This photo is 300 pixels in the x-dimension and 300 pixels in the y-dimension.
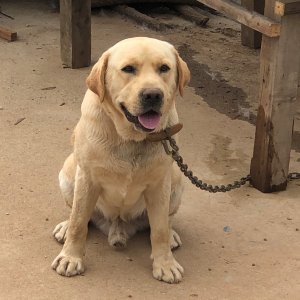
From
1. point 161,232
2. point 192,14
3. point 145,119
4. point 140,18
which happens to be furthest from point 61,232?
point 192,14

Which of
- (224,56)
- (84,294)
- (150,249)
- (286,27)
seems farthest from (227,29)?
(84,294)

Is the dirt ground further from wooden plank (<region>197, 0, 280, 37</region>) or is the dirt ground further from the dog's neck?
wooden plank (<region>197, 0, 280, 37</region>)

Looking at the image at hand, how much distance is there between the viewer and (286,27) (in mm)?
4352

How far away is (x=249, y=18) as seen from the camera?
15.0 feet

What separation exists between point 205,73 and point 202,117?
113cm

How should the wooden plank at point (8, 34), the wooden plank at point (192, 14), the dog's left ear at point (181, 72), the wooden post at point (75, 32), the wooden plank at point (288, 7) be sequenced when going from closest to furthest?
1. the dog's left ear at point (181, 72)
2. the wooden plank at point (288, 7)
3. the wooden post at point (75, 32)
4. the wooden plank at point (8, 34)
5. the wooden plank at point (192, 14)

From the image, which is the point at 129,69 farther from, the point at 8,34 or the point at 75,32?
the point at 8,34

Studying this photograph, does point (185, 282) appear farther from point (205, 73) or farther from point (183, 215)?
point (205, 73)

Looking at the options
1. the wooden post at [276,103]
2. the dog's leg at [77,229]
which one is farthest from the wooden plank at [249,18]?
the dog's leg at [77,229]

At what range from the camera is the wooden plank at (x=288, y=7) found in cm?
426

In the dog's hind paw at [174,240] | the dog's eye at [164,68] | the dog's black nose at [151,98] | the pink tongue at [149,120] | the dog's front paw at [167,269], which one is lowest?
the dog's hind paw at [174,240]

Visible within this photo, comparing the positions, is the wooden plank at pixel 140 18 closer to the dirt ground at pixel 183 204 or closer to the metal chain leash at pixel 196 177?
the dirt ground at pixel 183 204

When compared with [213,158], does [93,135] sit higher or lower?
higher

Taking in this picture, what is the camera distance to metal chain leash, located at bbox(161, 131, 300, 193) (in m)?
3.58
